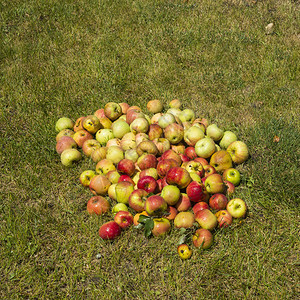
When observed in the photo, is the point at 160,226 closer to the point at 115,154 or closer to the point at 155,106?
the point at 115,154

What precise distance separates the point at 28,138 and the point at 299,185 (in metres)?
4.24

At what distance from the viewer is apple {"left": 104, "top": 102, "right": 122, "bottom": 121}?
4895 mm

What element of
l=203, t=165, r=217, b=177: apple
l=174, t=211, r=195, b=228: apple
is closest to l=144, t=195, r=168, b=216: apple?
l=174, t=211, r=195, b=228: apple

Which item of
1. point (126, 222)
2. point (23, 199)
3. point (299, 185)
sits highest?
point (299, 185)

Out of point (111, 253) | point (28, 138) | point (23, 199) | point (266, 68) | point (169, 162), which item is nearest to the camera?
point (111, 253)

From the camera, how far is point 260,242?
3.43 meters

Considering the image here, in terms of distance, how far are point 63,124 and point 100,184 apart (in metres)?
1.63

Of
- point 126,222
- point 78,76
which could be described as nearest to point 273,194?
point 126,222

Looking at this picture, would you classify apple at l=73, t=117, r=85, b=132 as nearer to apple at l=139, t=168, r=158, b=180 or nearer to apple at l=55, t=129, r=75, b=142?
apple at l=55, t=129, r=75, b=142

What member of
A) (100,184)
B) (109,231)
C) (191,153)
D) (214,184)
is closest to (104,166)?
(100,184)

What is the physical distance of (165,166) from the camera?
3809mm

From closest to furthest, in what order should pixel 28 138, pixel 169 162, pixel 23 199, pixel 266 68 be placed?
1. pixel 169 162
2. pixel 23 199
3. pixel 28 138
4. pixel 266 68

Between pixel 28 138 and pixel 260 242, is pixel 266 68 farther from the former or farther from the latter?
pixel 28 138

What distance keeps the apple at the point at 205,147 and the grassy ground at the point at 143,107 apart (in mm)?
566
